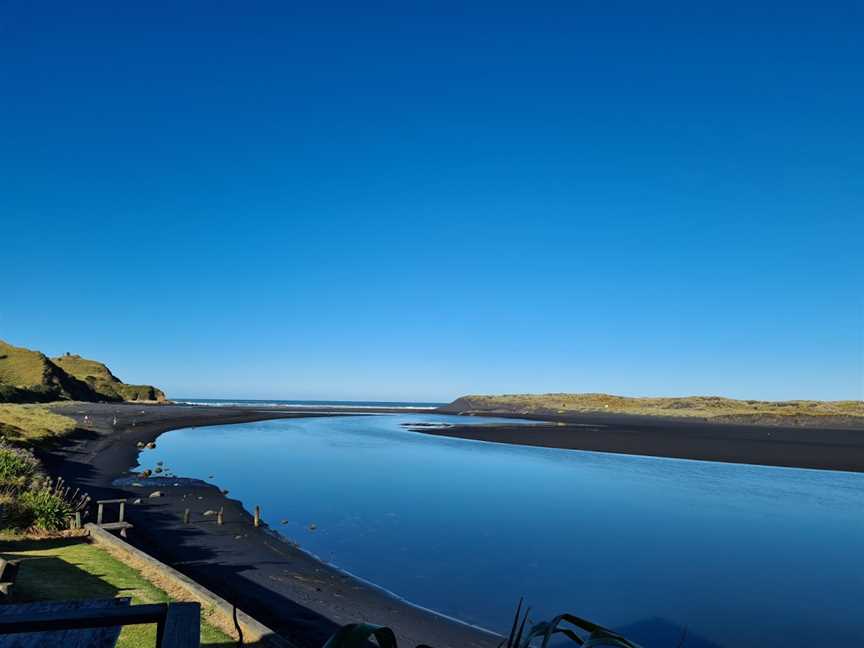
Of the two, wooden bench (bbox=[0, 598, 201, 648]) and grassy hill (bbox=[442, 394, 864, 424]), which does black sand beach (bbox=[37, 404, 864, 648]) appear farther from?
grassy hill (bbox=[442, 394, 864, 424])

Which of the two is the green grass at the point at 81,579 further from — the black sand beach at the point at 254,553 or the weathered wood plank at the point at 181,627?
the weathered wood plank at the point at 181,627

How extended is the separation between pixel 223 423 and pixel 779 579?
76513 millimetres

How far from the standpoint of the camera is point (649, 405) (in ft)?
475

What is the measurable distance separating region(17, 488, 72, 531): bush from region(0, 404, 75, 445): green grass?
70.3 feet

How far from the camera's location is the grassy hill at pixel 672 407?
90.8 meters

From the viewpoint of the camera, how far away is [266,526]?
21.4 metres

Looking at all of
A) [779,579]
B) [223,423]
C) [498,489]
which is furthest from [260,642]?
[223,423]

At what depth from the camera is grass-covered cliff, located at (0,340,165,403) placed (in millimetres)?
91363

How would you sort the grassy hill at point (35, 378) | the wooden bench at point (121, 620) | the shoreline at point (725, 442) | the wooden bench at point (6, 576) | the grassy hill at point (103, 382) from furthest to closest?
the grassy hill at point (103, 382), the grassy hill at point (35, 378), the shoreline at point (725, 442), the wooden bench at point (6, 576), the wooden bench at point (121, 620)

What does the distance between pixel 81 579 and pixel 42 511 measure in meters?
4.73

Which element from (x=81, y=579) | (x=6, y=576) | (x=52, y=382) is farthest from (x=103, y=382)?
(x=6, y=576)

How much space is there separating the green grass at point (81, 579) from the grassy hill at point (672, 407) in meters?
93.6

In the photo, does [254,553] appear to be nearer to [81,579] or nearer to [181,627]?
[81,579]

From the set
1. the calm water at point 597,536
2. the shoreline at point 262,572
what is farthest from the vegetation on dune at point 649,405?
the shoreline at point 262,572
